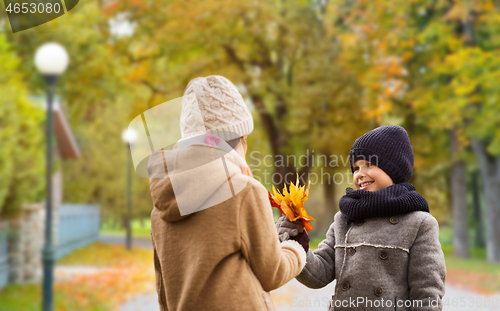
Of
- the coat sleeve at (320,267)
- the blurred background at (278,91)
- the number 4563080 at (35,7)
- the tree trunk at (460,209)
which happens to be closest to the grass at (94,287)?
the blurred background at (278,91)

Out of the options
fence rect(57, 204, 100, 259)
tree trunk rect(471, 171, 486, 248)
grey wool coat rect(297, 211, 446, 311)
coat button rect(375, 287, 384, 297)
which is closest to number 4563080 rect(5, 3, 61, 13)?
grey wool coat rect(297, 211, 446, 311)

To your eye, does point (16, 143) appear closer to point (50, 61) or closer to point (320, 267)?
point (50, 61)

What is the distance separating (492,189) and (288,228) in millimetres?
10615

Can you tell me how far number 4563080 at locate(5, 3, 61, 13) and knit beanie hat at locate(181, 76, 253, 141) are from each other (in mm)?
3067

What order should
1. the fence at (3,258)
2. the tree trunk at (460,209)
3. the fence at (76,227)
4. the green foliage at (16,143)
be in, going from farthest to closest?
the fence at (76,227)
the tree trunk at (460,209)
the fence at (3,258)
the green foliage at (16,143)

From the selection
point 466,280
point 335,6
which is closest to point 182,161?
point 466,280

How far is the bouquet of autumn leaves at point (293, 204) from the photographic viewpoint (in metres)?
1.69

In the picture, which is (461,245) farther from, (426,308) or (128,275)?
(426,308)

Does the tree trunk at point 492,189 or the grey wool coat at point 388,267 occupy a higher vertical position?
the grey wool coat at point 388,267

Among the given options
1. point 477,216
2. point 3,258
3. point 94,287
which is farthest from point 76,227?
point 477,216

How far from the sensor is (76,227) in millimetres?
15016

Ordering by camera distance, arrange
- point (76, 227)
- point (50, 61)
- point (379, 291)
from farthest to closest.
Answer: point (76, 227)
point (50, 61)
point (379, 291)

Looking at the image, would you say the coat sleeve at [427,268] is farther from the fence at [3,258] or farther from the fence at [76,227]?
the fence at [76,227]

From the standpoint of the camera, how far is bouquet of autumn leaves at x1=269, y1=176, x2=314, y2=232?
1.69 meters
